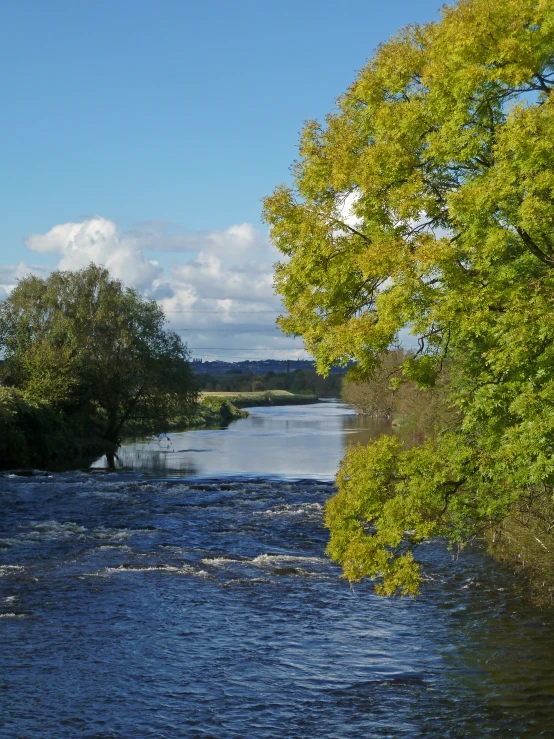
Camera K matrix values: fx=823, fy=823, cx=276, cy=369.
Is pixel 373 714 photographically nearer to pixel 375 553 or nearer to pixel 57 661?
pixel 375 553

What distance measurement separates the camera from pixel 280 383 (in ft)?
520

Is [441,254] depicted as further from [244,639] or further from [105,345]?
[105,345]

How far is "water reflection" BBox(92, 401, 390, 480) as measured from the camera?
40.5 meters

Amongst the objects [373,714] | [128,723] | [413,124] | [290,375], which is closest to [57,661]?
[128,723]

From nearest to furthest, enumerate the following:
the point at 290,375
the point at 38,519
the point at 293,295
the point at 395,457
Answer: the point at 395,457, the point at 293,295, the point at 38,519, the point at 290,375

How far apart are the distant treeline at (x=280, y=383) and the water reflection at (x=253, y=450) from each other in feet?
211

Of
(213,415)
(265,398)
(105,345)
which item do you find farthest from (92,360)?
(265,398)

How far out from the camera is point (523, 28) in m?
12.6

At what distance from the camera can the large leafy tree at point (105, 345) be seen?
2016 inches

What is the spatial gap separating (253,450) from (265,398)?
77.5 m

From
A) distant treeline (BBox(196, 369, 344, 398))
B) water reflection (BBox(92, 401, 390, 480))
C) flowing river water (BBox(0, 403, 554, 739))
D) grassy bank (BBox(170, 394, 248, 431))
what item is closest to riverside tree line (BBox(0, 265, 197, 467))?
water reflection (BBox(92, 401, 390, 480))

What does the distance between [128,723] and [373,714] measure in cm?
336

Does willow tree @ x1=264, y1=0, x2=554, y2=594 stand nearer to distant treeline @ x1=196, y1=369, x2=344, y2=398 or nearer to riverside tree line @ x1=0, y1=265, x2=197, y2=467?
riverside tree line @ x1=0, y1=265, x2=197, y2=467

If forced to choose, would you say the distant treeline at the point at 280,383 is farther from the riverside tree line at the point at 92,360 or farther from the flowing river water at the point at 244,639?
the flowing river water at the point at 244,639
